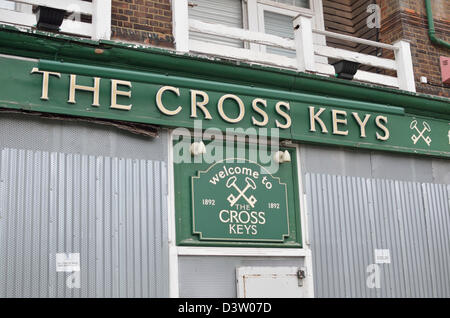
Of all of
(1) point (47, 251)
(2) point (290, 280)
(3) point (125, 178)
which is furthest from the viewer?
(2) point (290, 280)

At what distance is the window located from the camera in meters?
10.1

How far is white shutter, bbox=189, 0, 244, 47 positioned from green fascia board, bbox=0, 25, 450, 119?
1.65 metres

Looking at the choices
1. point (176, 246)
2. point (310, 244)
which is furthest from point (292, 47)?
point (176, 246)

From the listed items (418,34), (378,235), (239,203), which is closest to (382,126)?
(378,235)

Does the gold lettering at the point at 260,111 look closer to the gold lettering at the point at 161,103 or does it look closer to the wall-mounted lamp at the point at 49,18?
the gold lettering at the point at 161,103

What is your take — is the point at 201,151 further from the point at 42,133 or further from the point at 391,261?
the point at 391,261

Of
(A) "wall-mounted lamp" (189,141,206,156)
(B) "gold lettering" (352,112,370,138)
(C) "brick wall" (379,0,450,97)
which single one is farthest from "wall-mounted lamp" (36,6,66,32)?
(C) "brick wall" (379,0,450,97)

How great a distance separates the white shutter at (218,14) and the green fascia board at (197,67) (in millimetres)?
1651

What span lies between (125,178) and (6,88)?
1597mm

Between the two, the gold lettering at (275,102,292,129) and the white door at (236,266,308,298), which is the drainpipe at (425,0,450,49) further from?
the white door at (236,266,308,298)

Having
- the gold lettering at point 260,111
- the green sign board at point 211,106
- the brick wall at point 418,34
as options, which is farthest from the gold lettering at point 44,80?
the brick wall at point 418,34

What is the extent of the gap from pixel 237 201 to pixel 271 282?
1.05 metres

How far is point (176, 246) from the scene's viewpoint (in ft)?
25.5

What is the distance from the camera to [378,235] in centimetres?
914
